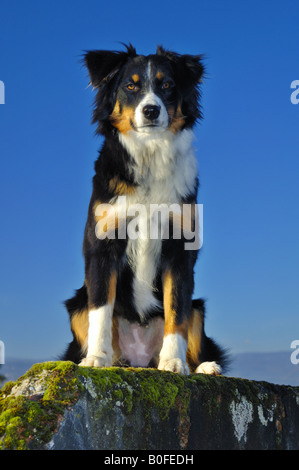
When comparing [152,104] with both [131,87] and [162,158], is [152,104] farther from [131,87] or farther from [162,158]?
[162,158]

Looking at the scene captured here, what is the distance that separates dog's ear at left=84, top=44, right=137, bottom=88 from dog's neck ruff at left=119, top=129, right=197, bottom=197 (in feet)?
2.15

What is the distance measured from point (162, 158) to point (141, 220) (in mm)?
671

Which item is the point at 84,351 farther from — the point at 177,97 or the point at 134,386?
the point at 177,97

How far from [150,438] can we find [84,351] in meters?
1.92

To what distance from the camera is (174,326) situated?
4734 millimetres

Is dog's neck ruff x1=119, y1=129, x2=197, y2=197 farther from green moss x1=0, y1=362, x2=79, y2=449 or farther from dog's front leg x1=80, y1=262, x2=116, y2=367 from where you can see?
green moss x1=0, y1=362, x2=79, y2=449

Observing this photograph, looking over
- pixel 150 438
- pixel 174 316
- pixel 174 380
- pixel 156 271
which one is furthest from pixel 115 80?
pixel 150 438

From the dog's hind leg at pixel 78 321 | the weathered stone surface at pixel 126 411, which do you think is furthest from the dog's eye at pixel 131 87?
the weathered stone surface at pixel 126 411

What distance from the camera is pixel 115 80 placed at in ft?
17.6

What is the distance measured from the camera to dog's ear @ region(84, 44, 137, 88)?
5410 mm

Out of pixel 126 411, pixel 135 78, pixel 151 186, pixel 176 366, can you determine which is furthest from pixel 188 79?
pixel 126 411

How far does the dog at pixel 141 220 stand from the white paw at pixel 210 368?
0.5 inches

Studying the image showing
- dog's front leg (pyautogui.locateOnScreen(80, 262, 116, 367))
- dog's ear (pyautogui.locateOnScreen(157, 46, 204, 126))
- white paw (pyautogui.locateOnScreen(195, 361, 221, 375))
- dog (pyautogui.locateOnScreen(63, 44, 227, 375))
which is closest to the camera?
dog's front leg (pyautogui.locateOnScreen(80, 262, 116, 367))

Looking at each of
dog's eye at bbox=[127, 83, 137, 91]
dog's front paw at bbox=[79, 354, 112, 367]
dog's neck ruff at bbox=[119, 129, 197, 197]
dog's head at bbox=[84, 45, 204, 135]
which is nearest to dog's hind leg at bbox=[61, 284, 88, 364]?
dog's front paw at bbox=[79, 354, 112, 367]
